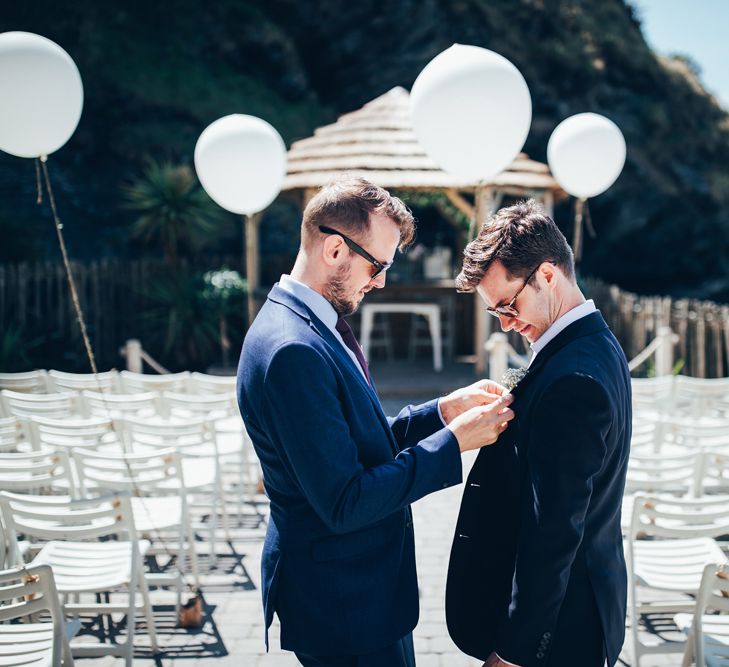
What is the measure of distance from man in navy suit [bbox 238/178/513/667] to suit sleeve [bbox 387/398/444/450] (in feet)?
1.17

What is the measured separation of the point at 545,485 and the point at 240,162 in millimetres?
5451

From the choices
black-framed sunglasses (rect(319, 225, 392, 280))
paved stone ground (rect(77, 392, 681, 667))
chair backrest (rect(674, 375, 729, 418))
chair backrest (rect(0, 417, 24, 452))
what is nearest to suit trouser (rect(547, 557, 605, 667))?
black-framed sunglasses (rect(319, 225, 392, 280))

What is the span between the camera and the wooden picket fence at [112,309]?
10.2m

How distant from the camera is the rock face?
711 inches

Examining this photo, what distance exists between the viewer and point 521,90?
13.8ft

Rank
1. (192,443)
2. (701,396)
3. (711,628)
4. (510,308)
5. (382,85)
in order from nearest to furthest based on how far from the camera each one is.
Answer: (510,308)
(711,628)
(192,443)
(701,396)
(382,85)

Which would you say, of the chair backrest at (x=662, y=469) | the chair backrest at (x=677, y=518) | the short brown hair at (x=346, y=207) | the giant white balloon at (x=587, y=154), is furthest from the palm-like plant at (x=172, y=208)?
the short brown hair at (x=346, y=207)

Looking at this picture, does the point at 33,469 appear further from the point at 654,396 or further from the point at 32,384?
the point at 654,396

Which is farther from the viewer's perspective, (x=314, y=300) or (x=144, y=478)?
(x=144, y=478)

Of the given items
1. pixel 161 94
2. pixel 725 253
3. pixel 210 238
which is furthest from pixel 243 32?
pixel 725 253

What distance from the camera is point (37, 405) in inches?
227

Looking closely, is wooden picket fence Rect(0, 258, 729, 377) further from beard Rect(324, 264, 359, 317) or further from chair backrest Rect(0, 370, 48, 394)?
beard Rect(324, 264, 359, 317)

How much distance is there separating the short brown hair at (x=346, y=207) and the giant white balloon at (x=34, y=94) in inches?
134

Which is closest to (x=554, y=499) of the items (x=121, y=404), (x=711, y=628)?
(x=711, y=628)
